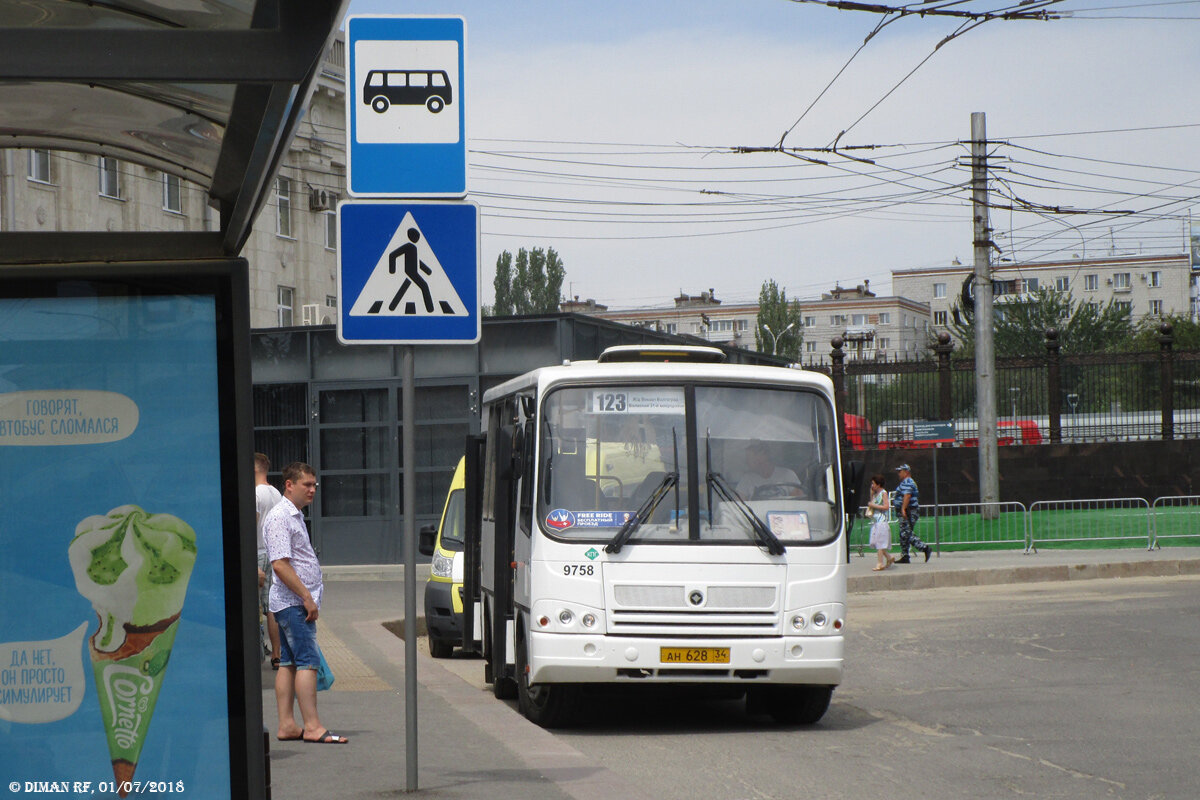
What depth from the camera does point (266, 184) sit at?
14.6ft

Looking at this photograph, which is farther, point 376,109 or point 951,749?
point 951,749

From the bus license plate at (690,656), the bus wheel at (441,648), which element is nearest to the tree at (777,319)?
the bus wheel at (441,648)

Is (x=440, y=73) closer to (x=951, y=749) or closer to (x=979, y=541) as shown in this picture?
(x=951, y=749)

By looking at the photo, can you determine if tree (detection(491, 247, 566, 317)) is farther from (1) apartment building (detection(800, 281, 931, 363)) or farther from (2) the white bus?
(2) the white bus

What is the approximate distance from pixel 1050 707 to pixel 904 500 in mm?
14724

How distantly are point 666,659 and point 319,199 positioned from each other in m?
30.8

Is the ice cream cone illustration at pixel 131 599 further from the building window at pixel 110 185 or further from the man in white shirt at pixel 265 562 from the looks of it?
the building window at pixel 110 185

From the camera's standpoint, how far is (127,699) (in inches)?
191

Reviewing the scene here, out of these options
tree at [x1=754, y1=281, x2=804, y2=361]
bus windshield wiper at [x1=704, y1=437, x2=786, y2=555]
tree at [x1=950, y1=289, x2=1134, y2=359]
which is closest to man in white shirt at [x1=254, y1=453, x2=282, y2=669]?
bus windshield wiper at [x1=704, y1=437, x2=786, y2=555]

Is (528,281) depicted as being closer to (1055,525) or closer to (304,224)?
(304,224)

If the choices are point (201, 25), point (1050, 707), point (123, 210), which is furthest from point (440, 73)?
point (123, 210)

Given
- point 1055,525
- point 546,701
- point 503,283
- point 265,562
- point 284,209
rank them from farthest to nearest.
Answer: point 503,283
point 284,209
point 1055,525
point 546,701
point 265,562

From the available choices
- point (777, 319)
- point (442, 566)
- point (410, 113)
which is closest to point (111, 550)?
point (410, 113)

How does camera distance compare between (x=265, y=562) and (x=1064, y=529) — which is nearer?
(x=265, y=562)
